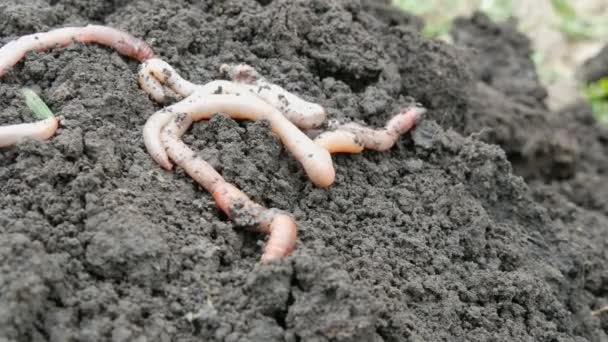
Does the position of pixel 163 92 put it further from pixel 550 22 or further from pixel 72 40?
pixel 550 22

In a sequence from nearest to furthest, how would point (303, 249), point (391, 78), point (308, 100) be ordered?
1. point (303, 249)
2. point (308, 100)
3. point (391, 78)

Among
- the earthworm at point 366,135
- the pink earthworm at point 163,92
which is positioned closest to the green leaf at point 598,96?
the earthworm at point 366,135

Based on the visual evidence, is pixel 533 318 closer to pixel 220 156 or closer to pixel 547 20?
pixel 220 156

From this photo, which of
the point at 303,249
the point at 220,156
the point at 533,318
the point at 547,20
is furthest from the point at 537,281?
the point at 547,20

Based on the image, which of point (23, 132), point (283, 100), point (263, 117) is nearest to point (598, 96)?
point (283, 100)

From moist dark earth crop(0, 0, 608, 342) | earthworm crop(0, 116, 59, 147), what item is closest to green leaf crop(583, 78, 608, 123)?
moist dark earth crop(0, 0, 608, 342)

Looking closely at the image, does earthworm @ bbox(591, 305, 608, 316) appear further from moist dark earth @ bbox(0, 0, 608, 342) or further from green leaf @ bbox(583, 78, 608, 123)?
green leaf @ bbox(583, 78, 608, 123)
